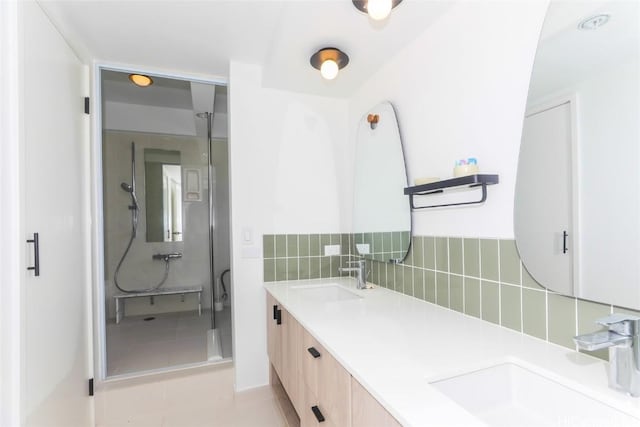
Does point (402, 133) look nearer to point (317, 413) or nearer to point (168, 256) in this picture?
point (317, 413)

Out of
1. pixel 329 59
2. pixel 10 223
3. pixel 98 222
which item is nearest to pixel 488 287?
pixel 329 59

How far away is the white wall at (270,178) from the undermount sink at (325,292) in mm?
343

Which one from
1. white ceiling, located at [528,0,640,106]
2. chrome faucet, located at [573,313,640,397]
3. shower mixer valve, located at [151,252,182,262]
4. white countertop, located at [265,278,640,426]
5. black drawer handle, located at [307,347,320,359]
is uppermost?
white ceiling, located at [528,0,640,106]

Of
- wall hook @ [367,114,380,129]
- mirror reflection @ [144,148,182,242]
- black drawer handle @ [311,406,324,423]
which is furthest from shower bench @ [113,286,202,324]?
wall hook @ [367,114,380,129]

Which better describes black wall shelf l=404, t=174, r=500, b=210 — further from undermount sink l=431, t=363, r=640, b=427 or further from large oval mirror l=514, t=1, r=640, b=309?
undermount sink l=431, t=363, r=640, b=427

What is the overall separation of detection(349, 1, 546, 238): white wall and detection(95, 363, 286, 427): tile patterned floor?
1466 millimetres

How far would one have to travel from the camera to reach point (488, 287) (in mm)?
1181

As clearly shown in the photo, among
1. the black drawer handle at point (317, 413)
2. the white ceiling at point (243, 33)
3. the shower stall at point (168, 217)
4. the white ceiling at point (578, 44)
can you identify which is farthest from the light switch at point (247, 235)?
the white ceiling at point (578, 44)

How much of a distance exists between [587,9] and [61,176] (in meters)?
2.22

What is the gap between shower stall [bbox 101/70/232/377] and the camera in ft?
8.51

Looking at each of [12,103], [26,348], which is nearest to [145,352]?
[26,348]

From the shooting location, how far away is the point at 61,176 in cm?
154

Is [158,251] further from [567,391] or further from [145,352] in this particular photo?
[567,391]

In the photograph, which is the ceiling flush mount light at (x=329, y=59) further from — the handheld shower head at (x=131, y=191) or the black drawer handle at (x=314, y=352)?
the handheld shower head at (x=131, y=191)
